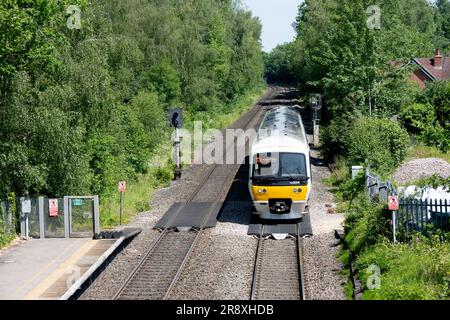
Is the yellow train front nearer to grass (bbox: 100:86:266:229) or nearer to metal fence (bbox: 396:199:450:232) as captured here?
metal fence (bbox: 396:199:450:232)

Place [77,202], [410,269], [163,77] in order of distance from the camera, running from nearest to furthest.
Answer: [410,269], [77,202], [163,77]

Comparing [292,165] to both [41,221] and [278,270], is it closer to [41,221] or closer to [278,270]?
[278,270]

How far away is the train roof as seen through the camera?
73.9 ft

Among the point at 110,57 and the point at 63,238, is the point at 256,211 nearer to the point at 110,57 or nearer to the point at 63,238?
the point at 63,238

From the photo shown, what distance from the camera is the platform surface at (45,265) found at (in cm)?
1562

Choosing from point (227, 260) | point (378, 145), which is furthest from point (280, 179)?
point (378, 145)

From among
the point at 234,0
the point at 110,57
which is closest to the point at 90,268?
the point at 110,57

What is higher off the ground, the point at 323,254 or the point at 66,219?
the point at 66,219

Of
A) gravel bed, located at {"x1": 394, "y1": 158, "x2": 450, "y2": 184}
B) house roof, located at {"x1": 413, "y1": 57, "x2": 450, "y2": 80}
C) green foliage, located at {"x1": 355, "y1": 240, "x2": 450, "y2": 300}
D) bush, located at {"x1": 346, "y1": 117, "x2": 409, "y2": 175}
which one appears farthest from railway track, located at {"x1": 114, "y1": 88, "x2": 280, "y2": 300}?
house roof, located at {"x1": 413, "y1": 57, "x2": 450, "y2": 80}

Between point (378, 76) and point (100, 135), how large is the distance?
1573cm

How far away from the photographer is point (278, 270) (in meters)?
17.3

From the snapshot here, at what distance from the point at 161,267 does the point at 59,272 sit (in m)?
2.55

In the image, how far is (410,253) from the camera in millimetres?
16094

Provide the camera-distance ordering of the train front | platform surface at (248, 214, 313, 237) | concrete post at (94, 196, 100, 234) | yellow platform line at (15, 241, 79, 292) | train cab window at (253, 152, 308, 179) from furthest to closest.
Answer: train cab window at (253, 152, 308, 179)
the train front
concrete post at (94, 196, 100, 234)
platform surface at (248, 214, 313, 237)
yellow platform line at (15, 241, 79, 292)
